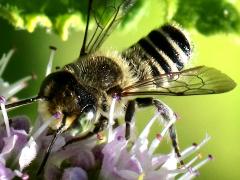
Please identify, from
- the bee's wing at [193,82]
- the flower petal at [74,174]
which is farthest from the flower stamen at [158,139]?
the flower petal at [74,174]

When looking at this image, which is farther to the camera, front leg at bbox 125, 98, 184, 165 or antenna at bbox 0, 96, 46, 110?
front leg at bbox 125, 98, 184, 165

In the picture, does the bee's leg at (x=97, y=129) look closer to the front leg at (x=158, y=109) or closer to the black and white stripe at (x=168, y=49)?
the front leg at (x=158, y=109)

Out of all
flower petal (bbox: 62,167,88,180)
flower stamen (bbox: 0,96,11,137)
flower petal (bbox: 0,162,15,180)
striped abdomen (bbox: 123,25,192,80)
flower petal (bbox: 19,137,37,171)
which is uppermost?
striped abdomen (bbox: 123,25,192,80)

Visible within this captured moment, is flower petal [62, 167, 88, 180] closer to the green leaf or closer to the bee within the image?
the bee

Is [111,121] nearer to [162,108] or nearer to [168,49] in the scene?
[162,108]

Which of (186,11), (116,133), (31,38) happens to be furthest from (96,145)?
(31,38)

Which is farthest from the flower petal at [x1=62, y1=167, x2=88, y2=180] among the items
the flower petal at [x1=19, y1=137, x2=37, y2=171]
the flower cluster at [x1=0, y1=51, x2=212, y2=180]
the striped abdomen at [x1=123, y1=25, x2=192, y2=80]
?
the striped abdomen at [x1=123, y1=25, x2=192, y2=80]

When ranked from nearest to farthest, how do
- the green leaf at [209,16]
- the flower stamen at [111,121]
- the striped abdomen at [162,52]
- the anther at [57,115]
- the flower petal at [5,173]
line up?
the flower petal at [5,173]
the anther at [57,115]
the flower stamen at [111,121]
the green leaf at [209,16]
the striped abdomen at [162,52]
